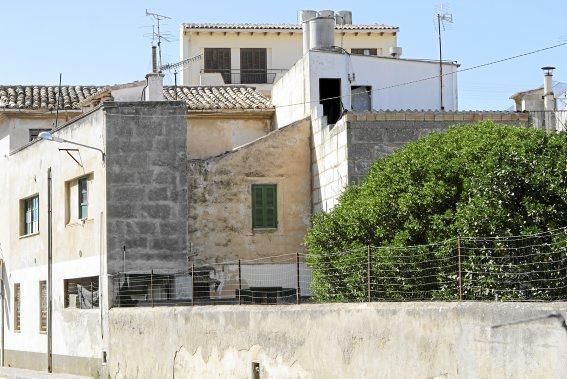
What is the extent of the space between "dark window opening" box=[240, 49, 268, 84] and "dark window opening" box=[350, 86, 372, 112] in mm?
17317

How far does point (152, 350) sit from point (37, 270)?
10177mm

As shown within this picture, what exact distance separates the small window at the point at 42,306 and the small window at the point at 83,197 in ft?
10.9

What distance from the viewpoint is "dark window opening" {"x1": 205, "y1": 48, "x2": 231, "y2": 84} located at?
5325 centimetres

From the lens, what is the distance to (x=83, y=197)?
1194 inches

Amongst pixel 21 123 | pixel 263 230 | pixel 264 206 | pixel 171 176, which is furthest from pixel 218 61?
pixel 171 176

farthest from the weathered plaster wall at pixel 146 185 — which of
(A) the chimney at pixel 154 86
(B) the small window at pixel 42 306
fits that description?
(B) the small window at pixel 42 306

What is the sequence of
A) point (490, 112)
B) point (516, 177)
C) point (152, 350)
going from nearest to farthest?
point (516, 177) → point (152, 350) → point (490, 112)

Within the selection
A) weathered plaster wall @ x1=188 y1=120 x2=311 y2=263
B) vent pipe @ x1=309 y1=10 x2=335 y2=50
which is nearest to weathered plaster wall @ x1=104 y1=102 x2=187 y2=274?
weathered plaster wall @ x1=188 y1=120 x2=311 y2=263

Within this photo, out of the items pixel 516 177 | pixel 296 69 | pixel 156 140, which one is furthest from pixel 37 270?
pixel 516 177

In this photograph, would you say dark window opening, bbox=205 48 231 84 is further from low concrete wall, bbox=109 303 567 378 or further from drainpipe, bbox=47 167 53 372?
low concrete wall, bbox=109 303 567 378

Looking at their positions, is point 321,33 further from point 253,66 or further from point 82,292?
point 253,66

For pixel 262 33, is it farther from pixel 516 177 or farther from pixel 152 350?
pixel 516 177

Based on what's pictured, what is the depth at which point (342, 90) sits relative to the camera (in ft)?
112

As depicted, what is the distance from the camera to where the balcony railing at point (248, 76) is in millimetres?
52562
